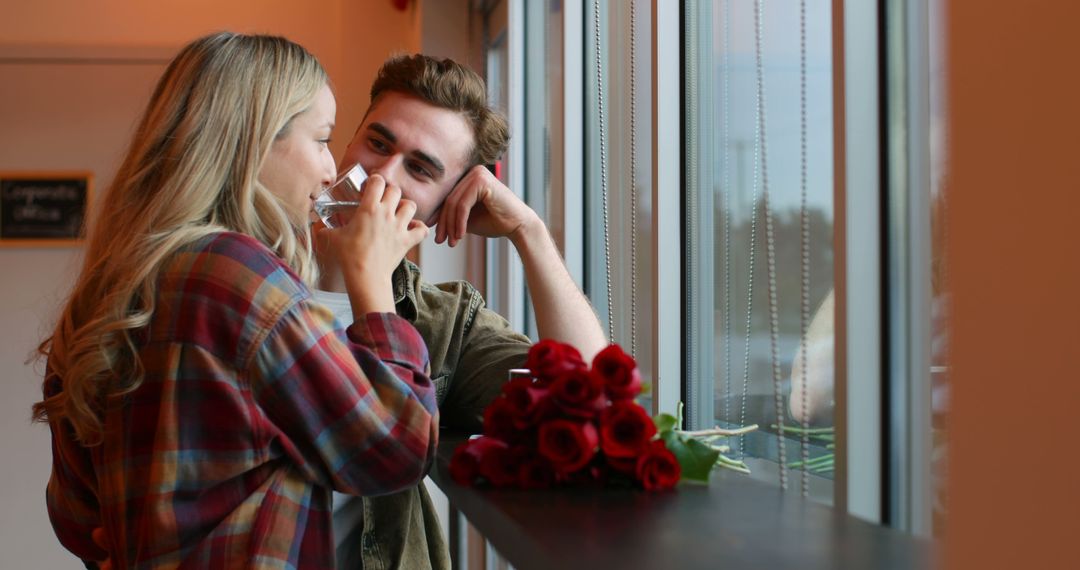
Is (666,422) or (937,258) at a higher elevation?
(937,258)

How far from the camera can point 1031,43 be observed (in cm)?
41

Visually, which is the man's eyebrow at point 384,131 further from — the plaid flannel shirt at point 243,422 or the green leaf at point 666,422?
the green leaf at point 666,422

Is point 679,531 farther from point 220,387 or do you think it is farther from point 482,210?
point 482,210

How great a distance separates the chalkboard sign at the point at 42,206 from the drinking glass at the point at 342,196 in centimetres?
283

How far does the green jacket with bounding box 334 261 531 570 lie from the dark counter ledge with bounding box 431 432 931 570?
0.49 metres

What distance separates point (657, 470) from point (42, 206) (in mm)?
3640

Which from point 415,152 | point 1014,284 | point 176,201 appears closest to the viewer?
point 1014,284

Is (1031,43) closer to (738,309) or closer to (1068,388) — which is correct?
(1068,388)

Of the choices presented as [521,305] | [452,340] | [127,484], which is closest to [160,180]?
[127,484]

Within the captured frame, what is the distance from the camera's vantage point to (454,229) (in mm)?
1802

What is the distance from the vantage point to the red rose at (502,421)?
98cm

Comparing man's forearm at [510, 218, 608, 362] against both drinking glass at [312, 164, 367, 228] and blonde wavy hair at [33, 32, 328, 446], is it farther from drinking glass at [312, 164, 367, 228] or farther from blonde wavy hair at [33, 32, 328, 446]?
blonde wavy hair at [33, 32, 328, 446]

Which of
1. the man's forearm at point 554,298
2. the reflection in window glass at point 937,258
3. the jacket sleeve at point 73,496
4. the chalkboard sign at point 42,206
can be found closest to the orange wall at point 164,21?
the chalkboard sign at point 42,206

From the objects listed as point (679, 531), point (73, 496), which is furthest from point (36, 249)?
point (679, 531)
